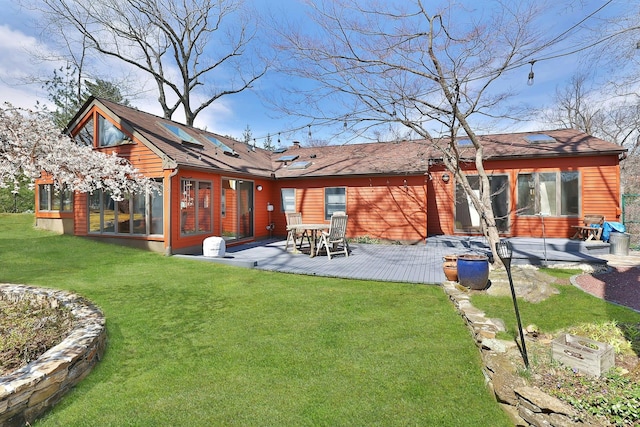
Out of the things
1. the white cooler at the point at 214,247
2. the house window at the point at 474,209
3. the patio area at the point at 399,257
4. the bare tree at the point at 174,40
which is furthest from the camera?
the bare tree at the point at 174,40

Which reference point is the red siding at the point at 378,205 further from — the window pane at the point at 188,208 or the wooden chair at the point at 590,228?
the wooden chair at the point at 590,228

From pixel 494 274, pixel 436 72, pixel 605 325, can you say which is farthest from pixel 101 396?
pixel 436 72

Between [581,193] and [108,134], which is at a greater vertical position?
[108,134]

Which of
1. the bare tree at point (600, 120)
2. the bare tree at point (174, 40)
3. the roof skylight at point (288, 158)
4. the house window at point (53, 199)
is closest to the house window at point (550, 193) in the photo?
the roof skylight at point (288, 158)

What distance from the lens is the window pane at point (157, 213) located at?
894 cm

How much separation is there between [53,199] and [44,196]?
25.9 inches

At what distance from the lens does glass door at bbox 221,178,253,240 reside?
10680 mm

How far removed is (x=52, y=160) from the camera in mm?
8492

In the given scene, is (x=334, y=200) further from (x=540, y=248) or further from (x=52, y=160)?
(x=52, y=160)

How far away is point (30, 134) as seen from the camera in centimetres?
820

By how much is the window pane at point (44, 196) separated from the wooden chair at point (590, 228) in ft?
62.4

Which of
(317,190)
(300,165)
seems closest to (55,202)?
(300,165)

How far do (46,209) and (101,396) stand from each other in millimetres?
13764

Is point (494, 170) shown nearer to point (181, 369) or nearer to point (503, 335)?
point (503, 335)
